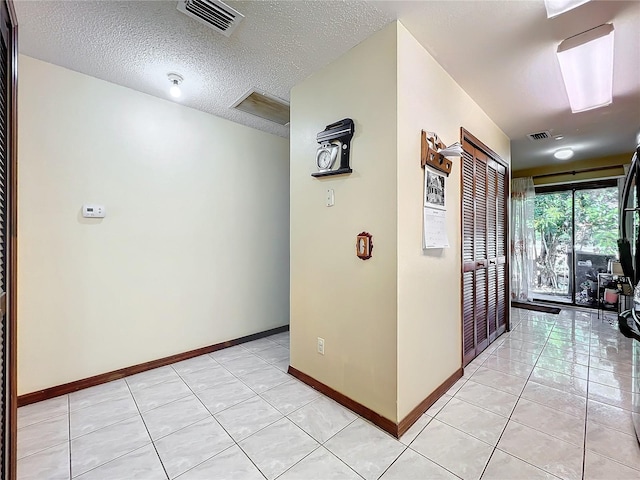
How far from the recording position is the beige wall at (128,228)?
2160mm

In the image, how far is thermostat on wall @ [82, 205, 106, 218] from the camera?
2.34m

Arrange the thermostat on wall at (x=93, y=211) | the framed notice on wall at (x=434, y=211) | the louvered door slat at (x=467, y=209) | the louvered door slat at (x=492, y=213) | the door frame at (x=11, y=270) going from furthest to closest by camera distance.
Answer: the louvered door slat at (x=492, y=213) < the louvered door slat at (x=467, y=209) < the thermostat on wall at (x=93, y=211) < the framed notice on wall at (x=434, y=211) < the door frame at (x=11, y=270)

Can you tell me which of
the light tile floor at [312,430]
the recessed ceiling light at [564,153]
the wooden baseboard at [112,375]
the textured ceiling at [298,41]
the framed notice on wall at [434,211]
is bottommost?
the light tile floor at [312,430]

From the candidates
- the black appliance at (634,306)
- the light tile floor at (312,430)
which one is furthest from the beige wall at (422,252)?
the black appliance at (634,306)

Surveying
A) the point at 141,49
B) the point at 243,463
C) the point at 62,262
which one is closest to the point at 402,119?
the point at 141,49

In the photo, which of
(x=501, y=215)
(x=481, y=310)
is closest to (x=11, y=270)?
(x=481, y=310)

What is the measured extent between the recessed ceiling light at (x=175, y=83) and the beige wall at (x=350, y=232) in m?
0.97

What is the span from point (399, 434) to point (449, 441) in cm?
29

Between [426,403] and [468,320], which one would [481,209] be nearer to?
[468,320]

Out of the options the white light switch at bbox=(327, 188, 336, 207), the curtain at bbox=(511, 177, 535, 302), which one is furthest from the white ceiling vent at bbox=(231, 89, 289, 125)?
the curtain at bbox=(511, 177, 535, 302)

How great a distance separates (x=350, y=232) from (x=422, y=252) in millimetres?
521

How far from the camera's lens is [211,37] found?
75.1 inches

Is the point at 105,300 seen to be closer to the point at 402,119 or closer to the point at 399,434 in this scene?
the point at 399,434

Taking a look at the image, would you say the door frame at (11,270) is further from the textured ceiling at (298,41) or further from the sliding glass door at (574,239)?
the sliding glass door at (574,239)
